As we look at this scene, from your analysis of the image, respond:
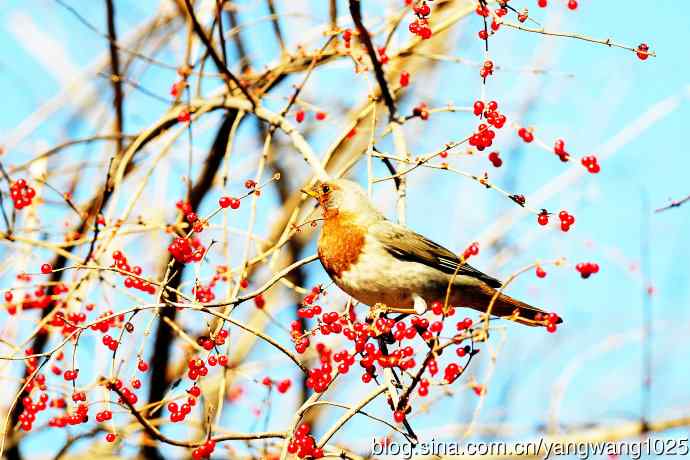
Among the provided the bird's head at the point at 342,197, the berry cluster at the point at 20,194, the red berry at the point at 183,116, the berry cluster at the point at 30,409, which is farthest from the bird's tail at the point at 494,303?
the berry cluster at the point at 20,194

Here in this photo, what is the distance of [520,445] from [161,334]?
2692mm

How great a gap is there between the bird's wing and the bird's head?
0.15m

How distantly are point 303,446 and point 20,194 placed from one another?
2.16 metres

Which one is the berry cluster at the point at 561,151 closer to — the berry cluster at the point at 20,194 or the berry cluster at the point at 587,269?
the berry cluster at the point at 587,269

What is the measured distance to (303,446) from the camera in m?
3.25

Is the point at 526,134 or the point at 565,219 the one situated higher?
the point at 526,134

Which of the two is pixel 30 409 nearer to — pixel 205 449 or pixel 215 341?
pixel 205 449

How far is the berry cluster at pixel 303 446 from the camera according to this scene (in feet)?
10.4

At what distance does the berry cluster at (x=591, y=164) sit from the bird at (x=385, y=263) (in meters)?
0.84

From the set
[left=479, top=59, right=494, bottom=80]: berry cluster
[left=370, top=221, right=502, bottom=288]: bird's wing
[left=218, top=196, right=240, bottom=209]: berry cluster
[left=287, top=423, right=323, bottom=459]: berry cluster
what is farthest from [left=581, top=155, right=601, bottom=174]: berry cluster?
[left=287, top=423, right=323, bottom=459]: berry cluster

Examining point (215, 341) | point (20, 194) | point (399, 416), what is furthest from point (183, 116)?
point (399, 416)

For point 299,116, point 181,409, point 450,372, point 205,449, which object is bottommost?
point 205,449

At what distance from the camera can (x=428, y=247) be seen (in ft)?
16.0

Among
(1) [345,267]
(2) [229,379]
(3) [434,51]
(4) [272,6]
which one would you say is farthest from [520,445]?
(3) [434,51]
